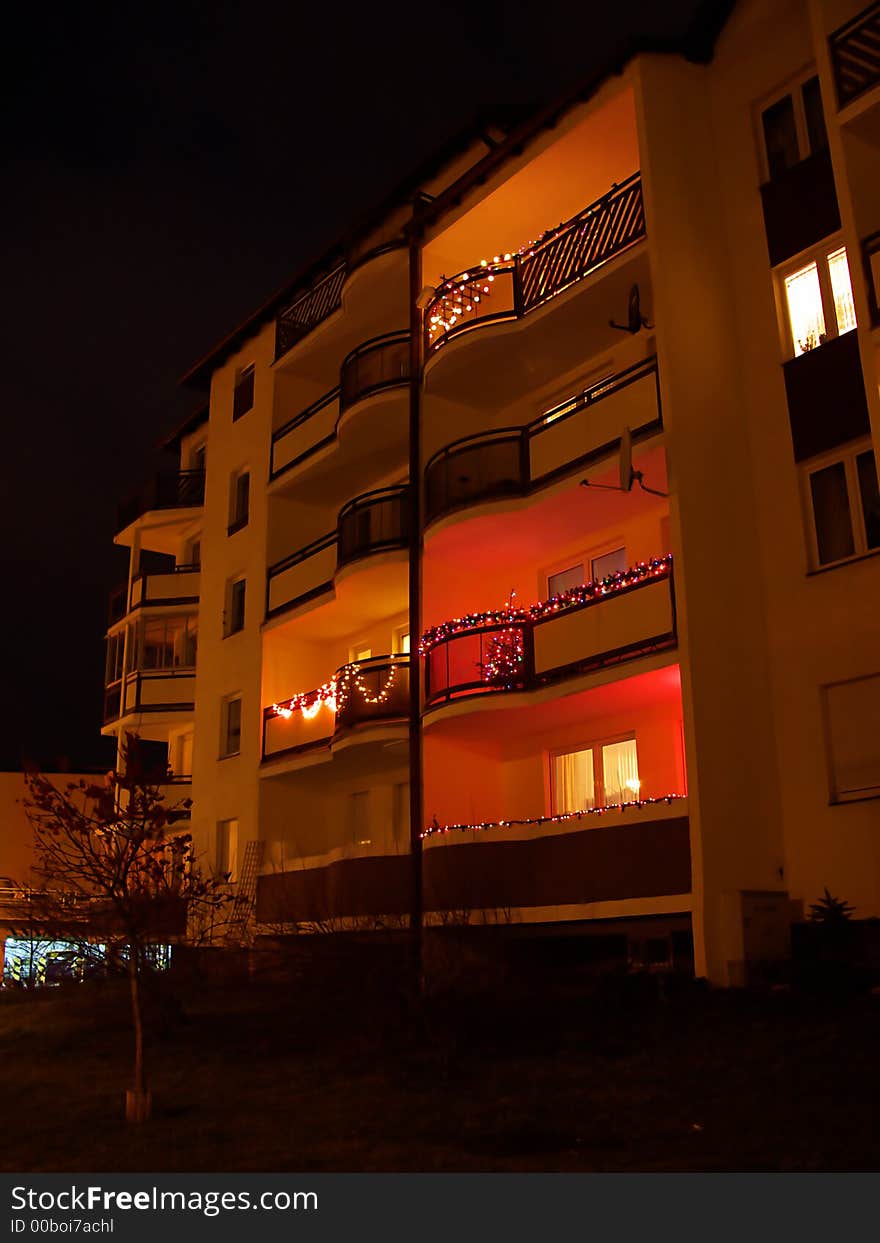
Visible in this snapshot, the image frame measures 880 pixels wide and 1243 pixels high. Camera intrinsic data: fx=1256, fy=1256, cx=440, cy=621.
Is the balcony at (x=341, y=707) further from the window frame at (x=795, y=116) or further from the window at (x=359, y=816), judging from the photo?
the window frame at (x=795, y=116)

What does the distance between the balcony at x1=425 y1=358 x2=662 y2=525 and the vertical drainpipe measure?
0.68 metres

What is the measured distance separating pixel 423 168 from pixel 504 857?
14.9 m

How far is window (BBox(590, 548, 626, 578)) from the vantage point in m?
21.5

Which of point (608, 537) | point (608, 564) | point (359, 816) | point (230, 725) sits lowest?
point (359, 816)

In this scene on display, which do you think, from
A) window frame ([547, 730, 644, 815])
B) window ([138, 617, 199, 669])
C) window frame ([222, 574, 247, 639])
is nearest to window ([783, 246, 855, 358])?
window frame ([547, 730, 644, 815])

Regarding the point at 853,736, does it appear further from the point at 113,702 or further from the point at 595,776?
the point at 113,702

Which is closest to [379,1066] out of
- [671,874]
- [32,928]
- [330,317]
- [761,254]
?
[671,874]

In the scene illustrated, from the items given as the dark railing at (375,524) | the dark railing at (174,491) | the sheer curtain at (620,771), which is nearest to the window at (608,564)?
the sheer curtain at (620,771)

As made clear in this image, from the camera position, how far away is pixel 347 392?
26203 millimetres

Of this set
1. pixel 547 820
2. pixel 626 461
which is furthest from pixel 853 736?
pixel 626 461

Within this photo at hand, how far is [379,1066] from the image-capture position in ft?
45.6

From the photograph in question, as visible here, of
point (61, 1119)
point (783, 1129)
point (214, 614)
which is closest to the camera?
point (783, 1129)

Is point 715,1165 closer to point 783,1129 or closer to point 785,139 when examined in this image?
point 783,1129

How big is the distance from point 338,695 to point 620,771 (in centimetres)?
620
